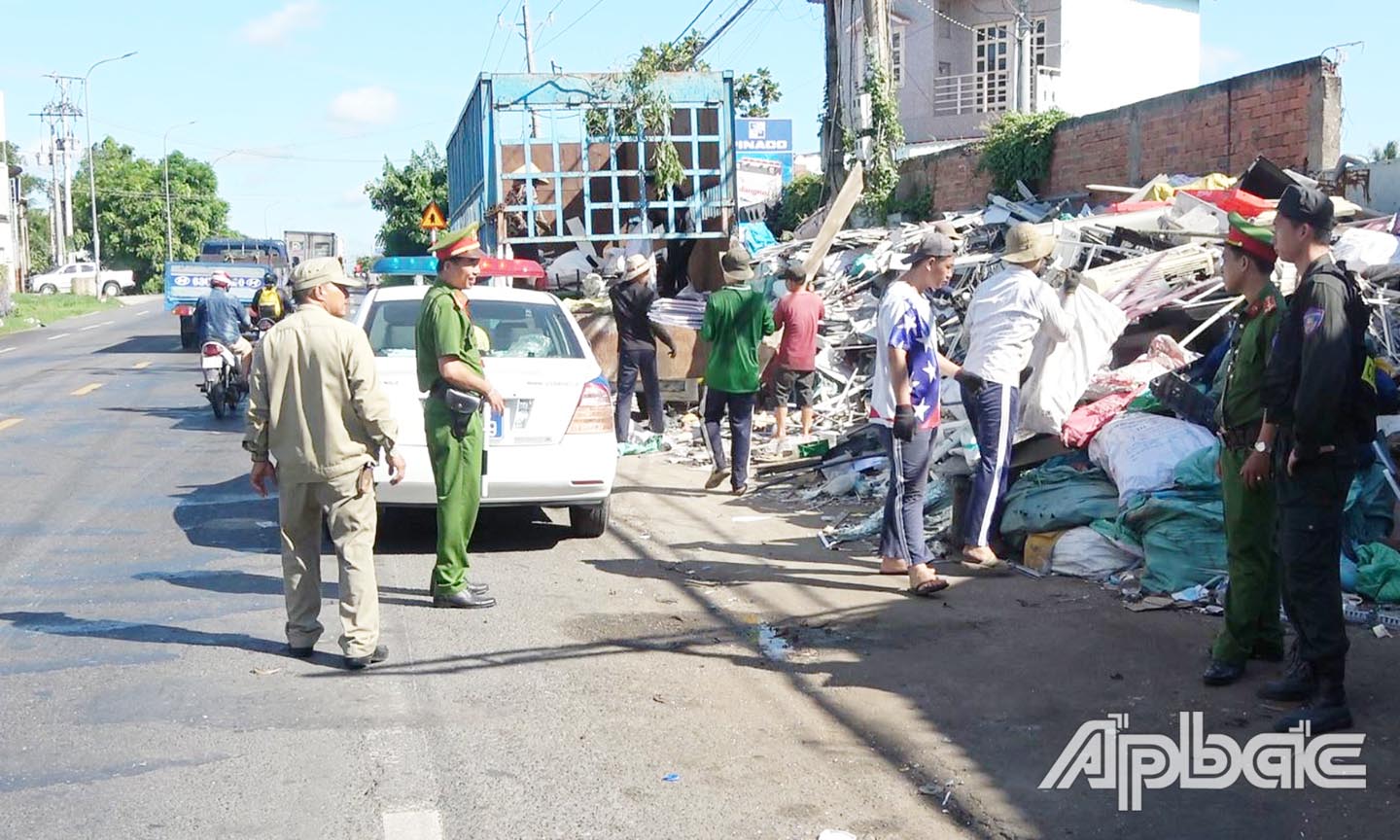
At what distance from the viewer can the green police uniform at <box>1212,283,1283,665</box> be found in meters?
5.35

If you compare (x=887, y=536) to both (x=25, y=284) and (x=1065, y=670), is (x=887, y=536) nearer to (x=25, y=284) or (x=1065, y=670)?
(x=1065, y=670)

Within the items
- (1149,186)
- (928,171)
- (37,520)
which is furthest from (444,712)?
(928,171)

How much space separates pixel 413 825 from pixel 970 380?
4422 millimetres

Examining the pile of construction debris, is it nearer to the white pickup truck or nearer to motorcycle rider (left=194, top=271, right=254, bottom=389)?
motorcycle rider (left=194, top=271, right=254, bottom=389)

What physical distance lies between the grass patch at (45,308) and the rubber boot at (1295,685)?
3939 centimetres

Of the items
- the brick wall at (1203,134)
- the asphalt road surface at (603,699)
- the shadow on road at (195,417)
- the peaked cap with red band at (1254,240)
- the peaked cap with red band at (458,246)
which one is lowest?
the asphalt road surface at (603,699)

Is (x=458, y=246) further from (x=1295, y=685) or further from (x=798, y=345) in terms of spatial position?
(x=798, y=345)

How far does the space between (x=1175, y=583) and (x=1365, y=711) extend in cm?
171

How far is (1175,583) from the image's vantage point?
22.0 ft

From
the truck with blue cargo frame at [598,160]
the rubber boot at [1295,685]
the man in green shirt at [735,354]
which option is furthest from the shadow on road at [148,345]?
the rubber boot at [1295,685]

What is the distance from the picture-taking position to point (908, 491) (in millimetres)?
7250

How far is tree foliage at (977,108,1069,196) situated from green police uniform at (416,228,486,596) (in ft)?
48.1

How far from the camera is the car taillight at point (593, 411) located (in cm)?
809

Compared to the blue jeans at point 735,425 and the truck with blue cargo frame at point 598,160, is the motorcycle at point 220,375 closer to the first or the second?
the truck with blue cargo frame at point 598,160
